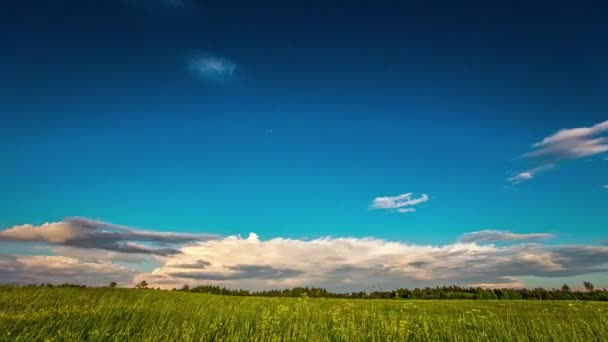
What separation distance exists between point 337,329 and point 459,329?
5691 mm

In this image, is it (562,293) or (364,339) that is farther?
(562,293)

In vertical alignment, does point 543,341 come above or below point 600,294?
below

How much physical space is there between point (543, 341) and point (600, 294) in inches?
1769

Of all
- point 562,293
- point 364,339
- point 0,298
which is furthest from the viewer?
point 562,293

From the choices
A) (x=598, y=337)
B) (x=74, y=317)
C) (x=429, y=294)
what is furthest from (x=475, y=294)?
(x=74, y=317)

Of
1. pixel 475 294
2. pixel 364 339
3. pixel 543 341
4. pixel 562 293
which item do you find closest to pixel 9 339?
pixel 364 339

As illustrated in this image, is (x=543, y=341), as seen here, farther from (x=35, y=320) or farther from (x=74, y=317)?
(x=35, y=320)

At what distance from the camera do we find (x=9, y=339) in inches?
540

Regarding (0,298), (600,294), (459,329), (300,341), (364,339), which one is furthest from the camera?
(600,294)

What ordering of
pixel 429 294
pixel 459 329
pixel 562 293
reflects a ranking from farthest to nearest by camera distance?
1. pixel 429 294
2. pixel 562 293
3. pixel 459 329

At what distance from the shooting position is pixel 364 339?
14.2m

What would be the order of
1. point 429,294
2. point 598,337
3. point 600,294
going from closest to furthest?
point 598,337 < point 600,294 < point 429,294

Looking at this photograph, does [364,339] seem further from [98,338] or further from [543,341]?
[98,338]

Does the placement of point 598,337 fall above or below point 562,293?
below
